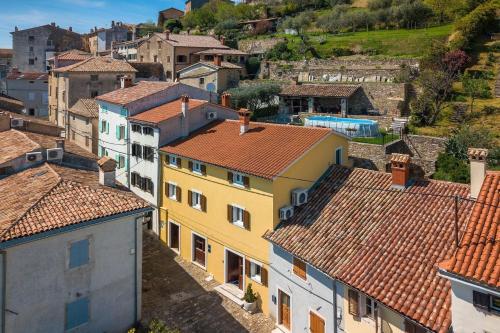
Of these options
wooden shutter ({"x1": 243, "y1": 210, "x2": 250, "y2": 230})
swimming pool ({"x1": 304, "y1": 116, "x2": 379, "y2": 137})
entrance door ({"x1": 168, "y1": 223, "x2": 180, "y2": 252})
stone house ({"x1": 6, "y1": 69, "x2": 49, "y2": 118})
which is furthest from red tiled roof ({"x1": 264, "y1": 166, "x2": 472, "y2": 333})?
stone house ({"x1": 6, "y1": 69, "x2": 49, "y2": 118})

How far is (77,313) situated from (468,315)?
44.8 ft

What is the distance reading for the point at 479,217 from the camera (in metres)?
Answer: 13.0

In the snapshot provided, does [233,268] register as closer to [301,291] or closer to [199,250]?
[199,250]

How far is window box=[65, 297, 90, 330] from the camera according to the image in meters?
16.8

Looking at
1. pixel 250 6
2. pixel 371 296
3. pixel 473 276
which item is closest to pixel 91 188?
pixel 371 296

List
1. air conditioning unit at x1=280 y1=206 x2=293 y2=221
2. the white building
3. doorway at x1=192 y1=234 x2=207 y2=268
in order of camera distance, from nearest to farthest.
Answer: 1. the white building
2. air conditioning unit at x1=280 y1=206 x2=293 y2=221
3. doorway at x1=192 y1=234 x2=207 y2=268

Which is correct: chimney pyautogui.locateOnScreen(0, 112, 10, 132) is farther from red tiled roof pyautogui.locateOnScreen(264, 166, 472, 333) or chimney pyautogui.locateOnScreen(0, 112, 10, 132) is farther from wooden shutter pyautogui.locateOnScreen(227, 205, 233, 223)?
red tiled roof pyautogui.locateOnScreen(264, 166, 472, 333)

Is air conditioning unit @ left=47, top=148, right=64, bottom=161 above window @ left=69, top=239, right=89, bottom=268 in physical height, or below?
above

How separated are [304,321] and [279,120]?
29665mm

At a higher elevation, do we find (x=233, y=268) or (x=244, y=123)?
(x=244, y=123)

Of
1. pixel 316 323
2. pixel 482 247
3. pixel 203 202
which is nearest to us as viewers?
pixel 482 247

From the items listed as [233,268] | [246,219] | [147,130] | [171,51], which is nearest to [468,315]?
[246,219]

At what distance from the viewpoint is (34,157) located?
20.5 meters

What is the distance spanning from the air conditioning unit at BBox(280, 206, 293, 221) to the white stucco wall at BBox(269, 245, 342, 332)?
1.47 metres
